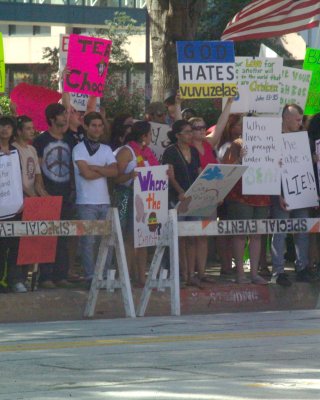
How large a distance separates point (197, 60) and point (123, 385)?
703cm

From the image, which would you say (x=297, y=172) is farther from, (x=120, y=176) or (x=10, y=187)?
(x=10, y=187)

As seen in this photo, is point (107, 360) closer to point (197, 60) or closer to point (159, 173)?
point (159, 173)

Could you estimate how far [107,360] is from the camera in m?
8.93

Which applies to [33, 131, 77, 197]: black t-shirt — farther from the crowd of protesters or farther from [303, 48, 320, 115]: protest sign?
[303, 48, 320, 115]: protest sign

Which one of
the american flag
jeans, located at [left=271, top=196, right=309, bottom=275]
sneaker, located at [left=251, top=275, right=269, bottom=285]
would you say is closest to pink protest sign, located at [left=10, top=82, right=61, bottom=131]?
jeans, located at [left=271, top=196, right=309, bottom=275]

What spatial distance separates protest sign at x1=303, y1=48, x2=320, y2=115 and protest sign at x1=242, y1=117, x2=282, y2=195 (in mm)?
1243

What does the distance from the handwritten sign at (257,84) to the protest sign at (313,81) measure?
0.76m

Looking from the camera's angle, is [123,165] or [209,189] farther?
[209,189]

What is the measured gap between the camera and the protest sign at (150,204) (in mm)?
13117

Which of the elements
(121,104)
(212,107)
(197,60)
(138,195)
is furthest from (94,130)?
(121,104)

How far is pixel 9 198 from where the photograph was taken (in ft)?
41.5

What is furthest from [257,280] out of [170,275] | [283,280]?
[170,275]

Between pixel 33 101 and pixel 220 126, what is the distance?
2.30 meters

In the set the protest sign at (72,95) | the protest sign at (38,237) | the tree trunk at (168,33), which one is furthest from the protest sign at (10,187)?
the tree trunk at (168,33)
